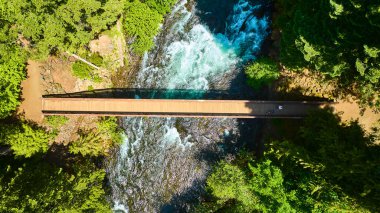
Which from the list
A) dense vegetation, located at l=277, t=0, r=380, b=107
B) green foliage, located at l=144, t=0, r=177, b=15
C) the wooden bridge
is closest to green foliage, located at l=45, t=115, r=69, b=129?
the wooden bridge

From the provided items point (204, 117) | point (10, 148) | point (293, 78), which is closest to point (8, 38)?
point (10, 148)

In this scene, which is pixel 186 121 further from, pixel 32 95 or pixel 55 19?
pixel 55 19

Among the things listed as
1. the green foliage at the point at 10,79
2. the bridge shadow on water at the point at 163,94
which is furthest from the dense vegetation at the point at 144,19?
the green foliage at the point at 10,79

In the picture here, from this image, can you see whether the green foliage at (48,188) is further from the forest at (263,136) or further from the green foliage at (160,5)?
the green foliage at (160,5)

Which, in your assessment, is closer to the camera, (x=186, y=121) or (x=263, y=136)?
(x=263, y=136)

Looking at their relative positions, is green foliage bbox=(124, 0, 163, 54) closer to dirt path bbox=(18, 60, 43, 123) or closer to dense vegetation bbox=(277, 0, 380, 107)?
dirt path bbox=(18, 60, 43, 123)

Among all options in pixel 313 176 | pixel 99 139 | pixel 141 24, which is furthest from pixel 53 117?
pixel 313 176
